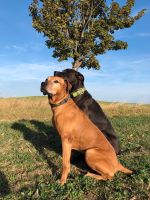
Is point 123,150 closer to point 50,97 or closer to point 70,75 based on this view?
point 70,75

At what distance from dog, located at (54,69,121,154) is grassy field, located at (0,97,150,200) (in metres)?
0.50

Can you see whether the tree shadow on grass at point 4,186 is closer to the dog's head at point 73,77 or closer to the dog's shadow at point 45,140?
the dog's shadow at point 45,140

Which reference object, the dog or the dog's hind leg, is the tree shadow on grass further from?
the dog

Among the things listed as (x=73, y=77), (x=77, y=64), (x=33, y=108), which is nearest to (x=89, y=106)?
(x=73, y=77)

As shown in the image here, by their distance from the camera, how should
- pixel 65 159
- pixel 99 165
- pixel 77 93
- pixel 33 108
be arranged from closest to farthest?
1. pixel 99 165
2. pixel 65 159
3. pixel 77 93
4. pixel 33 108

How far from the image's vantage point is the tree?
2661 centimetres

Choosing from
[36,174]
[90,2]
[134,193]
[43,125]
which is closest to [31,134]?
[43,125]

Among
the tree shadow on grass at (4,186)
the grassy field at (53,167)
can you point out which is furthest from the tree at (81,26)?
the tree shadow on grass at (4,186)

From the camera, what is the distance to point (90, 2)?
2738 centimetres

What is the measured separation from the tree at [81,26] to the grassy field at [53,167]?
13677 mm

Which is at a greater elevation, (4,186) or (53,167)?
(53,167)

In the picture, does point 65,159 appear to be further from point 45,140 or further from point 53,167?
point 45,140

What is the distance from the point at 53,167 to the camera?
24.5ft

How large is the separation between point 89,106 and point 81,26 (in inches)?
795
